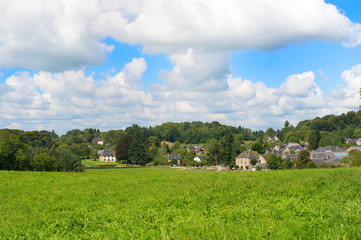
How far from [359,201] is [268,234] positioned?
3.98 m

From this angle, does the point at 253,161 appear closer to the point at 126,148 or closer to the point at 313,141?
the point at 126,148

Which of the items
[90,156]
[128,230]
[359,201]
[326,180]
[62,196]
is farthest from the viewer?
[90,156]

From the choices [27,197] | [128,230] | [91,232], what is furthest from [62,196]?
[128,230]

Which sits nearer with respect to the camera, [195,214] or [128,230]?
[128,230]

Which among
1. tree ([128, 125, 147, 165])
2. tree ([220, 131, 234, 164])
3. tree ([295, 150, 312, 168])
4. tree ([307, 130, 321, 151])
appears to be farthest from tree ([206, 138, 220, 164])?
tree ([307, 130, 321, 151])

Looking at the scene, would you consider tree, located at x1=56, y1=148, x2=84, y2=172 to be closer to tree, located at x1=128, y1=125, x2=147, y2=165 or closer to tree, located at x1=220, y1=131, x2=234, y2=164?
tree, located at x1=128, y1=125, x2=147, y2=165

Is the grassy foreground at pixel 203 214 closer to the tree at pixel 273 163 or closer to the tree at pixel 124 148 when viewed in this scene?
the tree at pixel 273 163

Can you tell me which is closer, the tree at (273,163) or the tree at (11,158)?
the tree at (11,158)

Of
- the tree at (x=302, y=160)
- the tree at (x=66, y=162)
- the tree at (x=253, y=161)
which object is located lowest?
the tree at (x=253, y=161)

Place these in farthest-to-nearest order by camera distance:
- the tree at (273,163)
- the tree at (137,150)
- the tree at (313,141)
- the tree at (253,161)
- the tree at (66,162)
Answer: the tree at (313,141) → the tree at (137,150) → the tree at (253,161) → the tree at (273,163) → the tree at (66,162)

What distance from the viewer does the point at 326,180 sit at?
12695 millimetres

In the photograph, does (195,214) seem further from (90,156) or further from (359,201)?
(90,156)

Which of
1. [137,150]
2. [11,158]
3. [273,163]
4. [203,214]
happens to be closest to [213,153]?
[137,150]

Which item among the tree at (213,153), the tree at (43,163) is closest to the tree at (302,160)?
the tree at (213,153)
